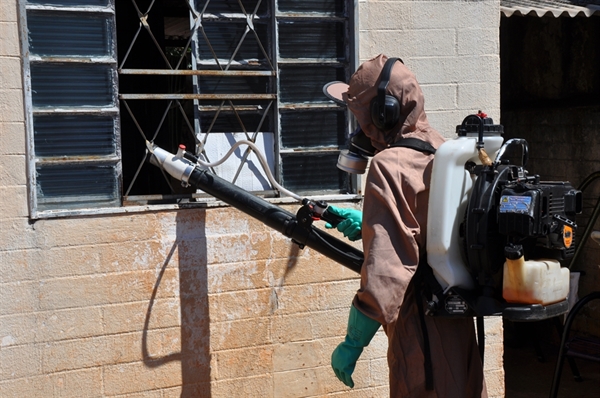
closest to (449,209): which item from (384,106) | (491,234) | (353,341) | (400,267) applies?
(491,234)

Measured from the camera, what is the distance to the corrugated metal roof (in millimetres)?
5320

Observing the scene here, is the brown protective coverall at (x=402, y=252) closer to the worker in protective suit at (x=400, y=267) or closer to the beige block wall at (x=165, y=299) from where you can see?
the worker in protective suit at (x=400, y=267)

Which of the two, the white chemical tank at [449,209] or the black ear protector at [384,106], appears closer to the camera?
the white chemical tank at [449,209]

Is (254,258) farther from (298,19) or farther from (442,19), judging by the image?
(442,19)

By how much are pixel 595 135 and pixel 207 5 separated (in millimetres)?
4142

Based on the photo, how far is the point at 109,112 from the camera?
394 centimetres

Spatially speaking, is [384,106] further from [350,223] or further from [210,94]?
[210,94]

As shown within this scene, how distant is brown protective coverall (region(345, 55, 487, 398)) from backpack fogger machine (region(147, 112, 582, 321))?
109mm

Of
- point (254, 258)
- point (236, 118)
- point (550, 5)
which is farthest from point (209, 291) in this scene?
point (550, 5)

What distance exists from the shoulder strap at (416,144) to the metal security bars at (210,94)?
1.35m

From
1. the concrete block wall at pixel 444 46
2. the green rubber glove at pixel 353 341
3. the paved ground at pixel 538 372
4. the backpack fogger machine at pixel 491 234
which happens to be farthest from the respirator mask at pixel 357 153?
the paved ground at pixel 538 372

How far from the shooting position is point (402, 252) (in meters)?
2.91

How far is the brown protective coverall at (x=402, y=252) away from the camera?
286cm

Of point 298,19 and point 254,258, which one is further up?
point 298,19
